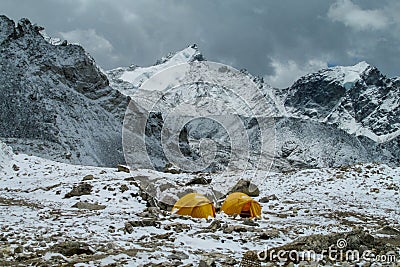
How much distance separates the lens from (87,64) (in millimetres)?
155250

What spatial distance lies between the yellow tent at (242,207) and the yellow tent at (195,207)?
5.95 ft

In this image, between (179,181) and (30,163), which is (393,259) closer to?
(179,181)

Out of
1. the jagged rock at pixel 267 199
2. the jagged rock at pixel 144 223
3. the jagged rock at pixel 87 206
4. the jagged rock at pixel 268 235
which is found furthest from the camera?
the jagged rock at pixel 267 199

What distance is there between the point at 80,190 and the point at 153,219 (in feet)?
37.7

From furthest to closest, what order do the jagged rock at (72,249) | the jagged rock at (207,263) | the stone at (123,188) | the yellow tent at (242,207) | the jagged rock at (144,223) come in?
the stone at (123,188) < the yellow tent at (242,207) < the jagged rock at (144,223) < the jagged rock at (72,249) < the jagged rock at (207,263)

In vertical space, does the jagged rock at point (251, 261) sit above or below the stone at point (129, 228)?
below

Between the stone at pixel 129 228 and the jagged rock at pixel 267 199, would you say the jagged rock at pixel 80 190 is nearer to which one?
the stone at pixel 129 228

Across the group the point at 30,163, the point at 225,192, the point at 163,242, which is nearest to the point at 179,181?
the point at 225,192

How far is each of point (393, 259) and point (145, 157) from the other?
120431 mm

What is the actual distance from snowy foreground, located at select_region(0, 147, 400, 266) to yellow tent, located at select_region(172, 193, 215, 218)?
88 cm

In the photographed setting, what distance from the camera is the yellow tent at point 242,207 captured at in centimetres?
2344

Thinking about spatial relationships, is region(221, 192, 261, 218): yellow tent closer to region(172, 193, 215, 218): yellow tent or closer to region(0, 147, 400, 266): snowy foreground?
region(0, 147, 400, 266): snowy foreground

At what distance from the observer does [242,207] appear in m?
23.5

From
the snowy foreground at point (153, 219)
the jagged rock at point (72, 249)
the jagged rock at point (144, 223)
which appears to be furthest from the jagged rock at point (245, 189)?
the jagged rock at point (72, 249)
